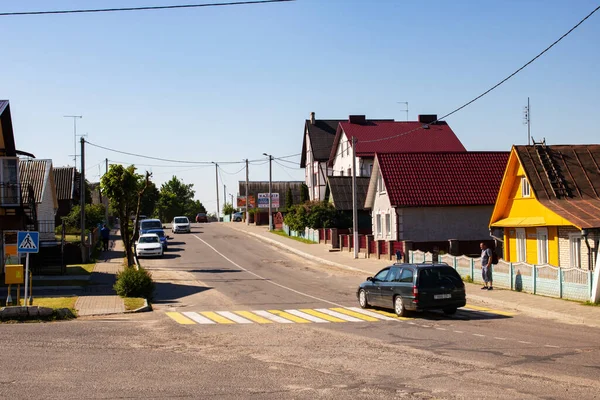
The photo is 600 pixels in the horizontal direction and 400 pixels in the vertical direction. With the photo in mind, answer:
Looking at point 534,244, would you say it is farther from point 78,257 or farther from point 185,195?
point 185,195

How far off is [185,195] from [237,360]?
434 ft

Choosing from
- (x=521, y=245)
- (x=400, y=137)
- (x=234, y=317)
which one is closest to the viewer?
(x=234, y=317)

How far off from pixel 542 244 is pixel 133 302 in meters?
17.3

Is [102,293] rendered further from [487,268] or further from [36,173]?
[36,173]

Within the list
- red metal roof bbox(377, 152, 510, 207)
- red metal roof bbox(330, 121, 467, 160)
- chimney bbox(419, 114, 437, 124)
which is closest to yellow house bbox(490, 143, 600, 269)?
red metal roof bbox(377, 152, 510, 207)

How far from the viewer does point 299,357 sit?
13.9 metres

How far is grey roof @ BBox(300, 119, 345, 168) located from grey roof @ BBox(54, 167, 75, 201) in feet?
89.2

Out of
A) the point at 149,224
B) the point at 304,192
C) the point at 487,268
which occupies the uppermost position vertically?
the point at 304,192

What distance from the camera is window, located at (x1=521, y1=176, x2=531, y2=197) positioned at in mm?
31597

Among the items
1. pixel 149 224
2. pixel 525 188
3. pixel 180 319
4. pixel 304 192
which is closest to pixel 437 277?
pixel 180 319

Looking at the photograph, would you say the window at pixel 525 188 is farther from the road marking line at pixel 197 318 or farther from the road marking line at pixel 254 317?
the road marking line at pixel 197 318

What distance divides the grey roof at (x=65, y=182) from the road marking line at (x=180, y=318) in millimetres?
43852

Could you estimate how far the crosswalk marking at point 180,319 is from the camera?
20.4m

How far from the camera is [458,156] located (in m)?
47.2
